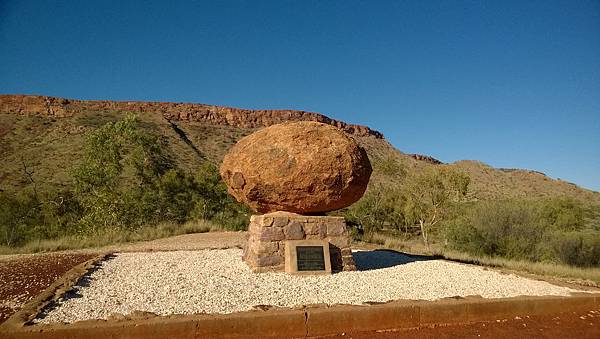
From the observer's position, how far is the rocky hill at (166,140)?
3303 cm

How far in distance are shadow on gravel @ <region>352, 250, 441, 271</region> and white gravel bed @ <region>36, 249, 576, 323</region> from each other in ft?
0.23

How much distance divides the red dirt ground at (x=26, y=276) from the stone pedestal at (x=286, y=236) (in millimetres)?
3408

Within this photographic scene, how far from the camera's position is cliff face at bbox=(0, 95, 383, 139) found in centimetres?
6159

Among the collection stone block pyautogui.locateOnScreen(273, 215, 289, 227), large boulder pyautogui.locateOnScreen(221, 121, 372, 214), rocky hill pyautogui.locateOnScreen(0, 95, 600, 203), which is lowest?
stone block pyautogui.locateOnScreen(273, 215, 289, 227)

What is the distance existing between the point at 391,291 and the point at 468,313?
1215 mm

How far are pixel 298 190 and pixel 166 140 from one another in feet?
139

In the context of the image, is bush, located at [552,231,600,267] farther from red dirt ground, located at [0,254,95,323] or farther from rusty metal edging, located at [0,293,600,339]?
red dirt ground, located at [0,254,95,323]

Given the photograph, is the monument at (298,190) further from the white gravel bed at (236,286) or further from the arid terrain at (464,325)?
the arid terrain at (464,325)

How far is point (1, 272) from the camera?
686cm

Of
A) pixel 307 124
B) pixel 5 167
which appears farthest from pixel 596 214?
pixel 5 167

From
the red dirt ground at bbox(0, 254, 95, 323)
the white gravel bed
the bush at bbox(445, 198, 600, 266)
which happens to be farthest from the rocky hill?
the red dirt ground at bbox(0, 254, 95, 323)

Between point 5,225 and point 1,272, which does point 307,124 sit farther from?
point 5,225

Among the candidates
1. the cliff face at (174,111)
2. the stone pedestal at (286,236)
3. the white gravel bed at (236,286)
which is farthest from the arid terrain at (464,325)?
the cliff face at (174,111)

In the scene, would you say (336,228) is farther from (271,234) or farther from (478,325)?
(478,325)
